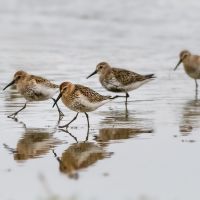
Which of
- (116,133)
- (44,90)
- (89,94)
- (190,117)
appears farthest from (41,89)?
(190,117)

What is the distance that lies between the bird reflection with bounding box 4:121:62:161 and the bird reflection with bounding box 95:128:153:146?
56 centimetres

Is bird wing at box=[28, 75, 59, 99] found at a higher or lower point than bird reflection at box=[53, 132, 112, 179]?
higher

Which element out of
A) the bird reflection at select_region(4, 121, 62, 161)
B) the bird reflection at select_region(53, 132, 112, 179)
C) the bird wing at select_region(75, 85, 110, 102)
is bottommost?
the bird reflection at select_region(53, 132, 112, 179)

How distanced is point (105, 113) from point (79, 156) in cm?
283

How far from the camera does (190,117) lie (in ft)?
35.1

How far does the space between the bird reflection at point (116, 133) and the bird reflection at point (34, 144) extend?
1.84 feet

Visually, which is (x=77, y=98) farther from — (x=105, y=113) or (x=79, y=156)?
(x=79, y=156)

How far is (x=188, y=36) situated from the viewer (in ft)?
61.4

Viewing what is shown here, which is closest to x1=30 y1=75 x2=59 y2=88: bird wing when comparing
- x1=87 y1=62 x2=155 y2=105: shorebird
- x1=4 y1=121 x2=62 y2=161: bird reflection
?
x1=4 y1=121 x2=62 y2=161: bird reflection

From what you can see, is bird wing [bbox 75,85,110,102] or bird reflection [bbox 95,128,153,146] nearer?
bird reflection [bbox 95,128,153,146]

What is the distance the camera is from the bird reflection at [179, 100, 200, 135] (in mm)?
9848

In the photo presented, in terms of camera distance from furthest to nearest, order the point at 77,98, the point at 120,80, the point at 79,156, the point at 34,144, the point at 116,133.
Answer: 1. the point at 120,80
2. the point at 77,98
3. the point at 116,133
4. the point at 34,144
5. the point at 79,156

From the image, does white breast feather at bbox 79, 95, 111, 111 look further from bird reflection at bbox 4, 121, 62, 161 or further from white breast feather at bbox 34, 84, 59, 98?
white breast feather at bbox 34, 84, 59, 98

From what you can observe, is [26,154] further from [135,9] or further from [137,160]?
[135,9]
